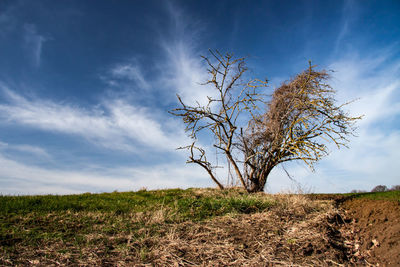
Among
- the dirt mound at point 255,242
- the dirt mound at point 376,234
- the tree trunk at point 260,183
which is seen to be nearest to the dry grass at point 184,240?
the dirt mound at point 255,242

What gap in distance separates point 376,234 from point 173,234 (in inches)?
134

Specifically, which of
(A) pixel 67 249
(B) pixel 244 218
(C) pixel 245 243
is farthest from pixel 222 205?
(A) pixel 67 249

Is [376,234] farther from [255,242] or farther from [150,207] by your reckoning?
[150,207]

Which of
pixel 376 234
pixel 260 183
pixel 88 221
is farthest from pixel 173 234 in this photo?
pixel 260 183

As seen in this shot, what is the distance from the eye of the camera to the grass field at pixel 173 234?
12.2 feet

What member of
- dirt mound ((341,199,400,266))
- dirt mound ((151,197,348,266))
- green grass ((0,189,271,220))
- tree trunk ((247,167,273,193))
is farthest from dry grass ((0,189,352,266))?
tree trunk ((247,167,273,193))

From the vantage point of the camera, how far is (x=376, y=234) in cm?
425

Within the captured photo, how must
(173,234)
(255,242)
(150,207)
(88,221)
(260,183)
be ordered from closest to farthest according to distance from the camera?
(255,242) → (173,234) → (88,221) → (150,207) → (260,183)

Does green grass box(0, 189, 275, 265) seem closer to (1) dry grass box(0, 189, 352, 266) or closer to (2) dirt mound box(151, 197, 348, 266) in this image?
(1) dry grass box(0, 189, 352, 266)

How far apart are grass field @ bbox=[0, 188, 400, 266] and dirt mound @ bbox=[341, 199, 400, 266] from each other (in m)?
0.33

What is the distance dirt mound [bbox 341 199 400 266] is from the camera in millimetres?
3635

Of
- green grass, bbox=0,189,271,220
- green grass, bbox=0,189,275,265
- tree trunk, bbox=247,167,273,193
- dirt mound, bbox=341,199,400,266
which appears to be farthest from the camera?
tree trunk, bbox=247,167,273,193

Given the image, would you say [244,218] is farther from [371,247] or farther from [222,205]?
[371,247]

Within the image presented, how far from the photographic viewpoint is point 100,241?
4.37 metres
